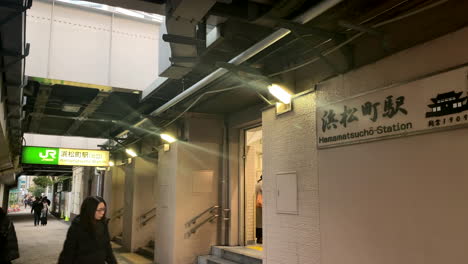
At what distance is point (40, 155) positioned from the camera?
33.3 feet

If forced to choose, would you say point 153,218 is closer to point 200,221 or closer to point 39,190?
point 200,221

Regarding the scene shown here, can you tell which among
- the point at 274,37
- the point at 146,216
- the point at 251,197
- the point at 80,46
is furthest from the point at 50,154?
the point at 274,37

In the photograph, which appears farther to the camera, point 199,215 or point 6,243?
point 199,215

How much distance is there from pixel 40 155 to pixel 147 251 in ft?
12.1

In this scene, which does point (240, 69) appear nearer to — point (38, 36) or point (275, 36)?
point (275, 36)

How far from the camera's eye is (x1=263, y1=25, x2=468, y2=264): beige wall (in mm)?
3135

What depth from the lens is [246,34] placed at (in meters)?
4.51

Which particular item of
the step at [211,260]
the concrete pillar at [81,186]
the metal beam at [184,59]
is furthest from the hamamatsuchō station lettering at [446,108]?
the concrete pillar at [81,186]

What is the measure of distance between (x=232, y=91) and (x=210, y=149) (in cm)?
220

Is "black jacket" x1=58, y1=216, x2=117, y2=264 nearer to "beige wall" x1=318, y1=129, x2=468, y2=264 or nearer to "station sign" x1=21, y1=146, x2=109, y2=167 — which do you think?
"beige wall" x1=318, y1=129, x2=468, y2=264

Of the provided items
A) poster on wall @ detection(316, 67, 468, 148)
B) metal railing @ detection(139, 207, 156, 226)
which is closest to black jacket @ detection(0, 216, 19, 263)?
poster on wall @ detection(316, 67, 468, 148)

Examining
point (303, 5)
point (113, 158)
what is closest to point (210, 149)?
point (303, 5)

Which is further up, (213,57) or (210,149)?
(213,57)

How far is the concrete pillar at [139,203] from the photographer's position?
11281mm
